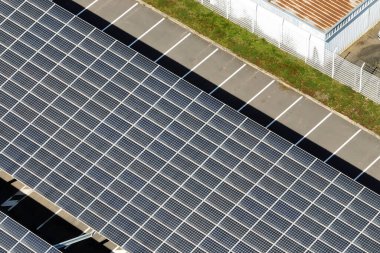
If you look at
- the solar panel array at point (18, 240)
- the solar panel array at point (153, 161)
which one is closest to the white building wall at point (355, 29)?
the solar panel array at point (153, 161)

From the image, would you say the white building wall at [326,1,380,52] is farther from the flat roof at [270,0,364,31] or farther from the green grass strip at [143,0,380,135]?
the green grass strip at [143,0,380,135]

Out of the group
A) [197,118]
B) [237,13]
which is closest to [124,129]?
[197,118]

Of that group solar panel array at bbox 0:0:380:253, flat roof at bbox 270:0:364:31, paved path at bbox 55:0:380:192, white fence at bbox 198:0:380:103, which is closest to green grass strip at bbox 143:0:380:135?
white fence at bbox 198:0:380:103

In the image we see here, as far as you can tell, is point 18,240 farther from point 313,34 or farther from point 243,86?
point 313,34

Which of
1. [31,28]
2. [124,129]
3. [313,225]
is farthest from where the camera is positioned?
[31,28]

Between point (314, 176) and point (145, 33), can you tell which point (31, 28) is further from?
point (314, 176)

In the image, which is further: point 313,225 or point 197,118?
point 197,118
